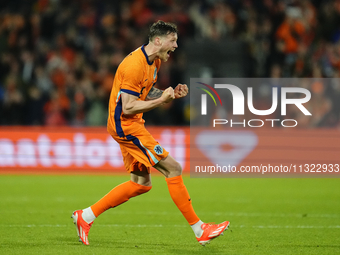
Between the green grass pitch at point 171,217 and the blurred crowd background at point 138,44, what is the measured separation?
8.63ft

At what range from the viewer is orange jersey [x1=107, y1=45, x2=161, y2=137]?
17.6 feet

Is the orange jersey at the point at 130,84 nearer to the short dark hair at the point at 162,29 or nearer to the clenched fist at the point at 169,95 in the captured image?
the short dark hair at the point at 162,29

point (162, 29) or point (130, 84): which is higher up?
point (162, 29)

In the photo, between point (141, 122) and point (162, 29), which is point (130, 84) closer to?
point (141, 122)

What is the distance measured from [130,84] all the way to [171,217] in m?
2.87

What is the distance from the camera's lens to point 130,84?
17.6 ft

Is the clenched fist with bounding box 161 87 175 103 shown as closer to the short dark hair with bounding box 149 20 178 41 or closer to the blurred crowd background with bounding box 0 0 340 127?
the short dark hair with bounding box 149 20 178 41

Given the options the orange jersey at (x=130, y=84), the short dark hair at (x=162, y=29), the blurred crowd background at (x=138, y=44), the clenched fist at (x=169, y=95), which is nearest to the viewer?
the clenched fist at (x=169, y=95)

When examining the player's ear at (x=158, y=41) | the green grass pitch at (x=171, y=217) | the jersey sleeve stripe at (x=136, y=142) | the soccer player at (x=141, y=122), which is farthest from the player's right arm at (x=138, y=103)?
the green grass pitch at (x=171, y=217)

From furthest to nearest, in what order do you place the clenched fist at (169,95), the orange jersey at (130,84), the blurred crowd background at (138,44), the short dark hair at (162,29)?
the blurred crowd background at (138,44), the short dark hair at (162,29), the orange jersey at (130,84), the clenched fist at (169,95)

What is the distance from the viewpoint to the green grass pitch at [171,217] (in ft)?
18.4

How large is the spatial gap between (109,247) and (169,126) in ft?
27.2

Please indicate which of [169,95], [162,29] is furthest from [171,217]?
[162,29]

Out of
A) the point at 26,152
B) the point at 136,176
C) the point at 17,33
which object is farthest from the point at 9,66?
the point at 136,176
